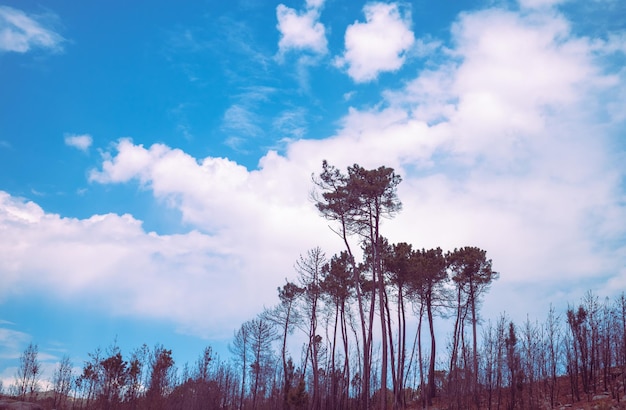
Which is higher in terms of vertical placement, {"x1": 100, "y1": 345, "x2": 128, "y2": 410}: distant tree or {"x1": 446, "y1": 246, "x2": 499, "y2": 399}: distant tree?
{"x1": 446, "y1": 246, "x2": 499, "y2": 399}: distant tree

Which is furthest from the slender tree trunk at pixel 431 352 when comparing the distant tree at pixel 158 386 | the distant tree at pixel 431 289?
the distant tree at pixel 158 386

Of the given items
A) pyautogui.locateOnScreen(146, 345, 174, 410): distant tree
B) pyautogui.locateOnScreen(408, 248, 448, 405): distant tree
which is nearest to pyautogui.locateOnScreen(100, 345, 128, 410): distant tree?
pyautogui.locateOnScreen(146, 345, 174, 410): distant tree

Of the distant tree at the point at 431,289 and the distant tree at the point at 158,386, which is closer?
the distant tree at the point at 158,386

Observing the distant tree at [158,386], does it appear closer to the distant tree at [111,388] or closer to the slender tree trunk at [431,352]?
the distant tree at [111,388]

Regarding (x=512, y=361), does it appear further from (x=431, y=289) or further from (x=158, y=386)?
(x=158, y=386)

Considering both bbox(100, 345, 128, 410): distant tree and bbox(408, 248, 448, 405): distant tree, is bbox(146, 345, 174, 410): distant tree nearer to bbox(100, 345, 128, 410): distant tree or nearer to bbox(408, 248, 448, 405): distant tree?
bbox(100, 345, 128, 410): distant tree

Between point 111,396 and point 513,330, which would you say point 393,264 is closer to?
point 513,330

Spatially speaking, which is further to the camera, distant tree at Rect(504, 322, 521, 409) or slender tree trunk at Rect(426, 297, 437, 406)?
slender tree trunk at Rect(426, 297, 437, 406)

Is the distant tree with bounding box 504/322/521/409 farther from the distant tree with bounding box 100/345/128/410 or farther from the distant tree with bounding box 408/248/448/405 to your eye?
the distant tree with bounding box 100/345/128/410

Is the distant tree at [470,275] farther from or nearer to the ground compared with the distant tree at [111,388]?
farther from the ground

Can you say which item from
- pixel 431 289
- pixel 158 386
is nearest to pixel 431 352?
pixel 431 289

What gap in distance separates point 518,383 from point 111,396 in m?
22.8

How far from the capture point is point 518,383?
2930cm

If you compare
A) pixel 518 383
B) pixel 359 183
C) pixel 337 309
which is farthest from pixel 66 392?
pixel 518 383
